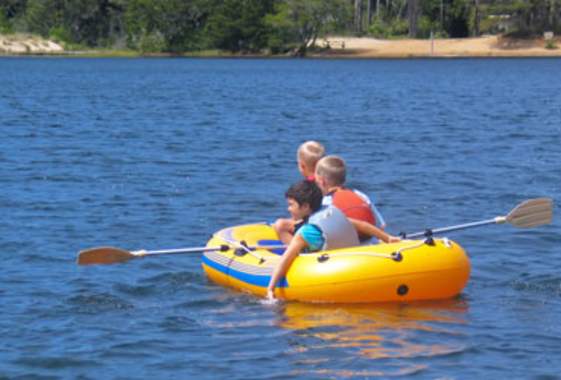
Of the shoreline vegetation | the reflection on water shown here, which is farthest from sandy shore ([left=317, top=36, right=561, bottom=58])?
the reflection on water

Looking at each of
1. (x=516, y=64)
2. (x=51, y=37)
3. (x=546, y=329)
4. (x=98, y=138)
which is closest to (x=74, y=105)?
(x=98, y=138)

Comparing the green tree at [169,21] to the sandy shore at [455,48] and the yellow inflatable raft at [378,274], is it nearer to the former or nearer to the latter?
the sandy shore at [455,48]

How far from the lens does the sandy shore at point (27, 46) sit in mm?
99688

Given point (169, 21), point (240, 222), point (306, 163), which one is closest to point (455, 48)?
point (169, 21)

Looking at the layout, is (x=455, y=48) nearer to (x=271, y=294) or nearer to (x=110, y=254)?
(x=110, y=254)

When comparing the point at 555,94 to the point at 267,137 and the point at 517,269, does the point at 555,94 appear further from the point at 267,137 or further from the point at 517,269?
the point at 517,269

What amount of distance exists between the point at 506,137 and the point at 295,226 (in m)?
16.0

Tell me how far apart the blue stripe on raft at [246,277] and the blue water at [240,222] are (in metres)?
0.17

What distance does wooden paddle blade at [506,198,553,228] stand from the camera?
429 inches

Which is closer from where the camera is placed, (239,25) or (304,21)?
(304,21)

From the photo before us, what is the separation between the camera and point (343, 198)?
9.90 m

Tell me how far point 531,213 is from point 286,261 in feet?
8.42

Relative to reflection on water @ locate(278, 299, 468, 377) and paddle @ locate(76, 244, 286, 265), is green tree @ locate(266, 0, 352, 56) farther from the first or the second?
reflection on water @ locate(278, 299, 468, 377)

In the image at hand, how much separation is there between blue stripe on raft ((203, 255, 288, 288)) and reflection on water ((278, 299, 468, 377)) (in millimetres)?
202
